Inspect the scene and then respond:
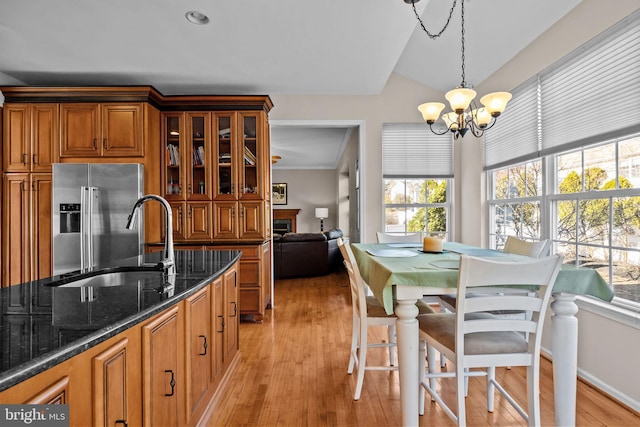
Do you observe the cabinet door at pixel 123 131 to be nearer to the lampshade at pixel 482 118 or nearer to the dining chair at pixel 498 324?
the lampshade at pixel 482 118

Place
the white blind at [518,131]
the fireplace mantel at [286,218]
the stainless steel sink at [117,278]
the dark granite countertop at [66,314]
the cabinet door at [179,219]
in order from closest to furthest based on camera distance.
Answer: the dark granite countertop at [66,314] → the stainless steel sink at [117,278] → the white blind at [518,131] → the cabinet door at [179,219] → the fireplace mantel at [286,218]

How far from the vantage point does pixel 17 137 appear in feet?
10.6

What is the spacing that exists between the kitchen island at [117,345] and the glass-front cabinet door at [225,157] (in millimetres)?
1770

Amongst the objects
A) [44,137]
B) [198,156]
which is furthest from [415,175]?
[44,137]

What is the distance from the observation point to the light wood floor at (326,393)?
1830 mm

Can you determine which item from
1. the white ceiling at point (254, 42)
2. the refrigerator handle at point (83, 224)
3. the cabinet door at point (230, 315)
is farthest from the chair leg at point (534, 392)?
the refrigerator handle at point (83, 224)

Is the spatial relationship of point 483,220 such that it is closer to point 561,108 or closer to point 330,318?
point 561,108

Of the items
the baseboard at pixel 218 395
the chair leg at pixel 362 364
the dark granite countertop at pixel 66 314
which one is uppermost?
the dark granite countertop at pixel 66 314

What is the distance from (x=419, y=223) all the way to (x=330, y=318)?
5.58 ft

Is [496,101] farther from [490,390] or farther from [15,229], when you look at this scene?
[15,229]

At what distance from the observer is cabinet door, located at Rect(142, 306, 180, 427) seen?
3.64ft

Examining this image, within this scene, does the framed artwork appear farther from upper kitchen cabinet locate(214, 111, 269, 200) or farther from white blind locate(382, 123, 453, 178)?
upper kitchen cabinet locate(214, 111, 269, 200)

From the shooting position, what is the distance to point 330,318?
3580mm

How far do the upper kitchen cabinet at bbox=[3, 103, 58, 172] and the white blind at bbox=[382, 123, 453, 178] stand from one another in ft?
11.7
